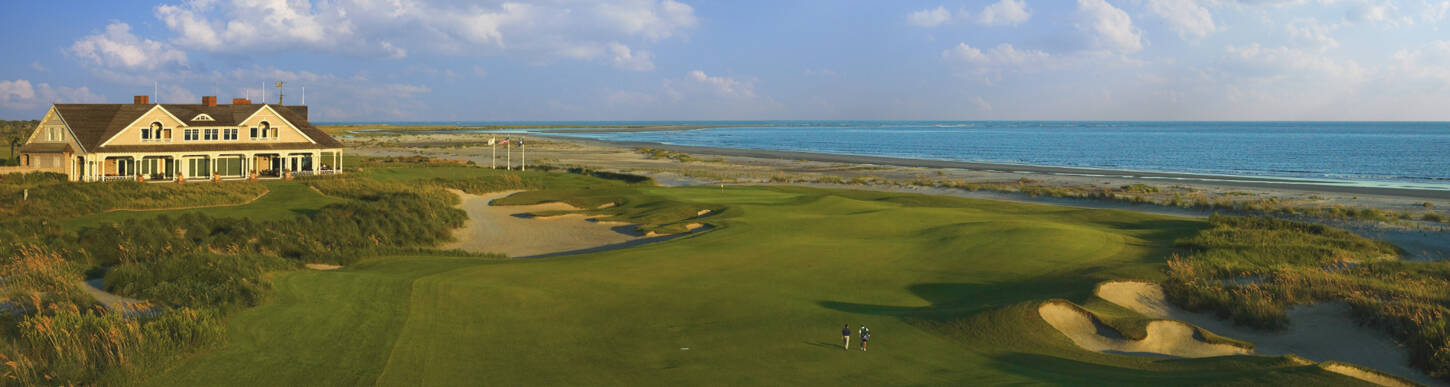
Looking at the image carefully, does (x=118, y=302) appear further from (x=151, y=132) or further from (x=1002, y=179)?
(x=1002, y=179)

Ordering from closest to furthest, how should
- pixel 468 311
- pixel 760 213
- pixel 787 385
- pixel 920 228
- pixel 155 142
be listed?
pixel 787 385 < pixel 468 311 < pixel 920 228 < pixel 760 213 < pixel 155 142

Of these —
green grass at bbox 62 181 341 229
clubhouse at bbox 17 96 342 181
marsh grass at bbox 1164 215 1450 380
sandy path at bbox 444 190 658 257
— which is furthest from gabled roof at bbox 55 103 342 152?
marsh grass at bbox 1164 215 1450 380

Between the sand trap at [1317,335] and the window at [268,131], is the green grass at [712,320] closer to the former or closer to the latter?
the sand trap at [1317,335]

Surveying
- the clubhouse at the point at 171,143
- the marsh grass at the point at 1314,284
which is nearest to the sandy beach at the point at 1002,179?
the marsh grass at the point at 1314,284

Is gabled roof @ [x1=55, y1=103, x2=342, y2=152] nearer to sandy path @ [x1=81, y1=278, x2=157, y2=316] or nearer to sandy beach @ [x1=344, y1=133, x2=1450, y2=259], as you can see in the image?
sandy beach @ [x1=344, y1=133, x2=1450, y2=259]

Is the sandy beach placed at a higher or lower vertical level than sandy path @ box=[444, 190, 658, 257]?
higher

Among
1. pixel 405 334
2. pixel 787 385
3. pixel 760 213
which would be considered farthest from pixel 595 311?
pixel 760 213

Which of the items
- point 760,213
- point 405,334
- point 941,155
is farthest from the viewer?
point 941,155

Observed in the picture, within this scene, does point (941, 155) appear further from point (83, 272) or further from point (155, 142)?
point (83, 272)
